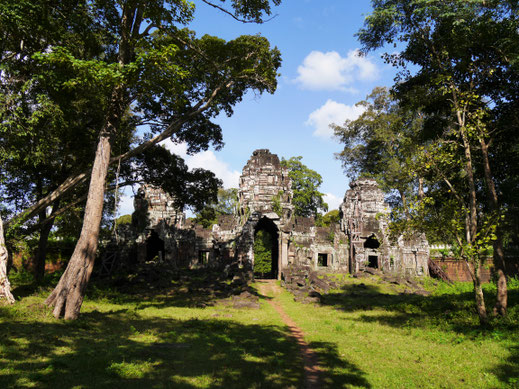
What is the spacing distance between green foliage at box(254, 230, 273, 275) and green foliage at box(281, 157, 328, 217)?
13.5 m

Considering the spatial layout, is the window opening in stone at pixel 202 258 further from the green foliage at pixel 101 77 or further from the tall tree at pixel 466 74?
the tall tree at pixel 466 74

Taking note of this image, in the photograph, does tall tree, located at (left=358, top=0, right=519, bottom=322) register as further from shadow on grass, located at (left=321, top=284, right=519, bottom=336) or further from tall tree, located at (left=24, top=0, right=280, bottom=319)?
tall tree, located at (left=24, top=0, right=280, bottom=319)

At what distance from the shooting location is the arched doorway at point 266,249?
28.2 metres

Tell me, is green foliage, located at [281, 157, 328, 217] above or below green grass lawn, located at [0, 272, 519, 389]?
above

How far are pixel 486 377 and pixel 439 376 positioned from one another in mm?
863

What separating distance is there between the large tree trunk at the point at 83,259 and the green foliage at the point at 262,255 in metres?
18.7

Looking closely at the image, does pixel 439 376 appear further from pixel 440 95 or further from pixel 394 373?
pixel 440 95

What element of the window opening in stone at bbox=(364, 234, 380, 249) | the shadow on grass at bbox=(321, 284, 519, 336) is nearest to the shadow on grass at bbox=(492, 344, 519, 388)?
the shadow on grass at bbox=(321, 284, 519, 336)

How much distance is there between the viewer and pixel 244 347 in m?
8.35

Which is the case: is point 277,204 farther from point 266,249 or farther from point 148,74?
point 148,74

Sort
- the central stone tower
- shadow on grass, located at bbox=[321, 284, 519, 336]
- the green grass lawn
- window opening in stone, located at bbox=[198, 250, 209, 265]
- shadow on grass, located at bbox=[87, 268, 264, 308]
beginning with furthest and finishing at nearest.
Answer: window opening in stone, located at bbox=[198, 250, 209, 265]
the central stone tower
shadow on grass, located at bbox=[87, 268, 264, 308]
shadow on grass, located at bbox=[321, 284, 519, 336]
the green grass lawn

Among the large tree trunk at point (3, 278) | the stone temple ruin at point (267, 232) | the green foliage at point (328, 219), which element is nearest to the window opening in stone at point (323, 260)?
the stone temple ruin at point (267, 232)

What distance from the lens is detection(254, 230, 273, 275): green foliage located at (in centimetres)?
2864

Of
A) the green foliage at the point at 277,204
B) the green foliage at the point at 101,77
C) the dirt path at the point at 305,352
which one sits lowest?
the dirt path at the point at 305,352
